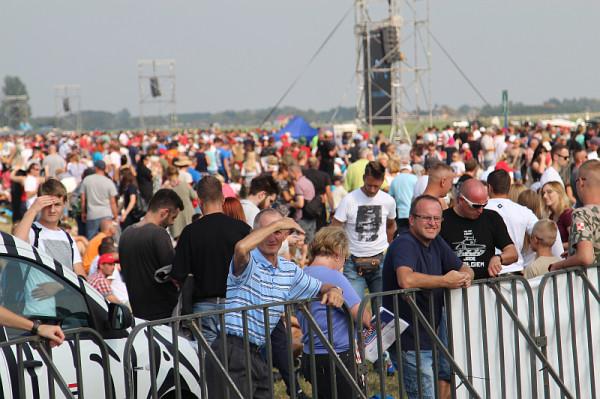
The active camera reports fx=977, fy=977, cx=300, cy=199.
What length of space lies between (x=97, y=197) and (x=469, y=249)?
8.99 meters

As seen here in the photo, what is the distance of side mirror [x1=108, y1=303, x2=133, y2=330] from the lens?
17.2 ft

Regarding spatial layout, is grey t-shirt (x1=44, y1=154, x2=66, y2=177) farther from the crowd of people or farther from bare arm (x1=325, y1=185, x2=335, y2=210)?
the crowd of people

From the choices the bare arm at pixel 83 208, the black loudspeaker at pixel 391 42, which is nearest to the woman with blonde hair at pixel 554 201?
the bare arm at pixel 83 208

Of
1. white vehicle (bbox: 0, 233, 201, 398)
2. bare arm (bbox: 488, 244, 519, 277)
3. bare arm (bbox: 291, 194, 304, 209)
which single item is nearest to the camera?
white vehicle (bbox: 0, 233, 201, 398)

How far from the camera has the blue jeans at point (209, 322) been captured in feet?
19.6

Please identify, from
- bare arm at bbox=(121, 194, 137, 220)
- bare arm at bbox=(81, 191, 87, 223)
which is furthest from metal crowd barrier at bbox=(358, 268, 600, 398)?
bare arm at bbox=(121, 194, 137, 220)

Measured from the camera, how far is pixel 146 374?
549cm

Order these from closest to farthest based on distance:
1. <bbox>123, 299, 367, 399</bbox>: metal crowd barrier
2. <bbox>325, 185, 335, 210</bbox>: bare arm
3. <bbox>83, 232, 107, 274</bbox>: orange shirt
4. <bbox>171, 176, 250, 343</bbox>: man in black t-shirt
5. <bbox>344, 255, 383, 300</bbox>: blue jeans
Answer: <bbox>123, 299, 367, 399</bbox>: metal crowd barrier → <bbox>171, 176, 250, 343</bbox>: man in black t-shirt → <bbox>344, 255, 383, 300</bbox>: blue jeans → <bbox>83, 232, 107, 274</bbox>: orange shirt → <bbox>325, 185, 335, 210</bbox>: bare arm

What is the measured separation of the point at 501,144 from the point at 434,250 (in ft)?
61.2

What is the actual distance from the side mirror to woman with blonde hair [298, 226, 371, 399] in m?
0.99

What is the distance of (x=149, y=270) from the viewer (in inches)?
293

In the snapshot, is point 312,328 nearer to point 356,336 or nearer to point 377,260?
point 356,336

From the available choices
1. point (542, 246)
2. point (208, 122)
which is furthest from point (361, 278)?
point (208, 122)

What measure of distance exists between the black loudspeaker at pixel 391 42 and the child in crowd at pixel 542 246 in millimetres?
35996
